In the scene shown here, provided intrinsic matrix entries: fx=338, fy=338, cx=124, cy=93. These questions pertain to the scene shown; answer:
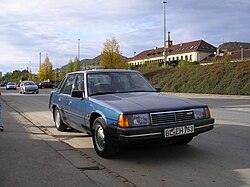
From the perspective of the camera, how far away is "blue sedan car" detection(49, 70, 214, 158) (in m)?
5.54

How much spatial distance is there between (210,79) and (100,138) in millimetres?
28334

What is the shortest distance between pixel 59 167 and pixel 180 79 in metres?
33.2

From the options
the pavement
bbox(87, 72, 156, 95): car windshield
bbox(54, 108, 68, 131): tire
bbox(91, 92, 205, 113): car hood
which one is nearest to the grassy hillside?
bbox(54, 108, 68, 131): tire

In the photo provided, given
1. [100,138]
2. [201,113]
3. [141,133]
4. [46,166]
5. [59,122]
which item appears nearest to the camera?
[141,133]

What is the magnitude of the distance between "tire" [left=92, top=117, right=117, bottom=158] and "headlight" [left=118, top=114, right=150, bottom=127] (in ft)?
1.83

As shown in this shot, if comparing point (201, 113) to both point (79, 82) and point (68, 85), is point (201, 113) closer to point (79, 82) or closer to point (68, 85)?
point (79, 82)

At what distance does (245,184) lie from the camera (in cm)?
466

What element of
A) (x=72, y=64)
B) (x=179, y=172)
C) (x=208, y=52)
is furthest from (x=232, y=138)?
(x=208, y=52)

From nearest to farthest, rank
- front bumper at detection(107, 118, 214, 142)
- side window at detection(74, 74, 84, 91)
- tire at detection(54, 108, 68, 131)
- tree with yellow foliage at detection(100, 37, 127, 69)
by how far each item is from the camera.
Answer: front bumper at detection(107, 118, 214, 142), side window at detection(74, 74, 84, 91), tire at detection(54, 108, 68, 131), tree with yellow foliage at detection(100, 37, 127, 69)

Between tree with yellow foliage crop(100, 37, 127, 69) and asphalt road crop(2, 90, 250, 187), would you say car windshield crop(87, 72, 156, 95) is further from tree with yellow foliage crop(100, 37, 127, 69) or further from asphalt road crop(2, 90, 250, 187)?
tree with yellow foliage crop(100, 37, 127, 69)

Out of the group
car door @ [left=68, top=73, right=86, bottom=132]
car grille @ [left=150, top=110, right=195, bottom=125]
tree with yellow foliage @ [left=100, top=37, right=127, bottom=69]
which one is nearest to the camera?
car grille @ [left=150, top=110, right=195, bottom=125]

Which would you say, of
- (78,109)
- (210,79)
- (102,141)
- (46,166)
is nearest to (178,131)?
(102,141)

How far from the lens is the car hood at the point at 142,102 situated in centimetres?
564

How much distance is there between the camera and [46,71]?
86.9m
